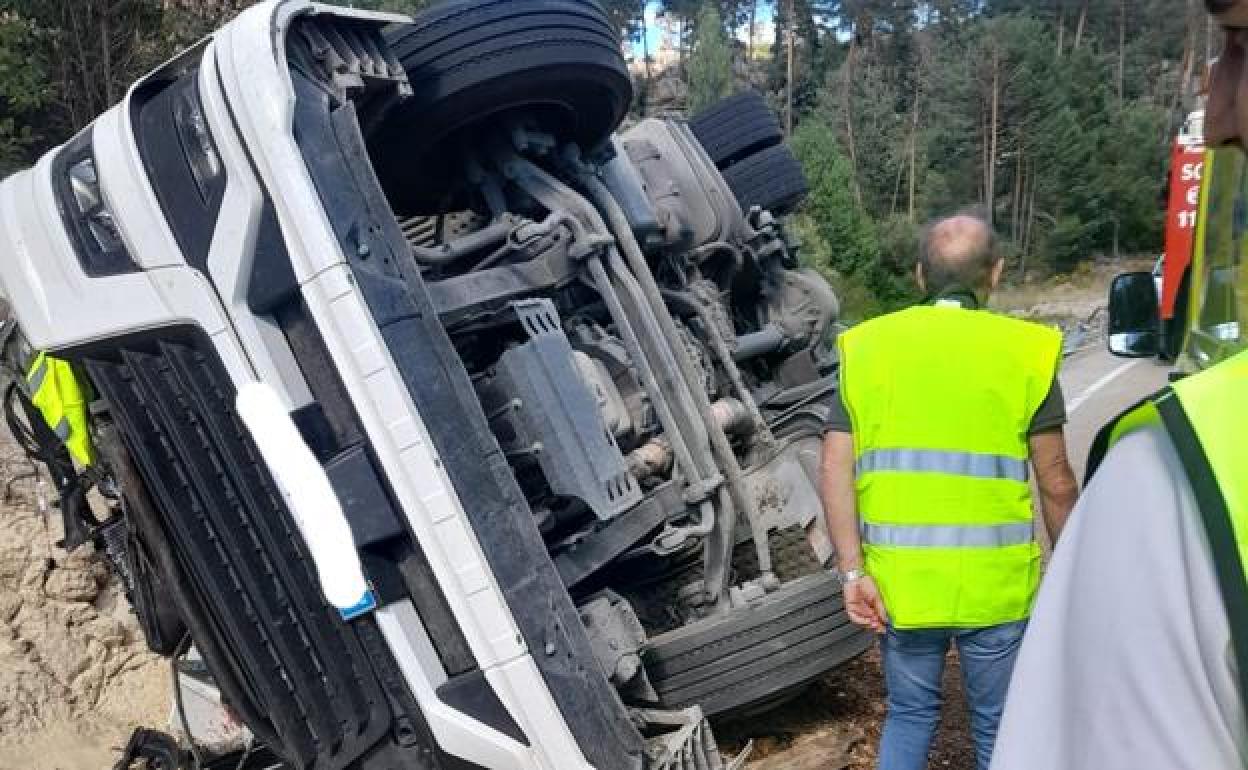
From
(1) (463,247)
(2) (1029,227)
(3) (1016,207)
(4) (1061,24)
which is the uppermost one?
(4) (1061,24)

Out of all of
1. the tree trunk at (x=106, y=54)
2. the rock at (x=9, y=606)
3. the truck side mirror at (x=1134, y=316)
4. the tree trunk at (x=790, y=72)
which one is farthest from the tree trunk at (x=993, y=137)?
the truck side mirror at (x=1134, y=316)

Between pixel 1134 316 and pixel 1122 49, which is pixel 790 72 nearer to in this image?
pixel 1122 49

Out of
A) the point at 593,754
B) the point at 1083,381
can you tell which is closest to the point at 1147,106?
the point at 1083,381

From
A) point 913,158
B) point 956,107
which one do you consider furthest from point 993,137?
point 913,158

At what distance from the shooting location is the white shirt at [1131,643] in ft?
2.29

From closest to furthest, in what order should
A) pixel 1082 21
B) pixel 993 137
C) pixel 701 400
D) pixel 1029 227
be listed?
pixel 701 400, pixel 993 137, pixel 1029 227, pixel 1082 21

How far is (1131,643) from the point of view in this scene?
28.6 inches

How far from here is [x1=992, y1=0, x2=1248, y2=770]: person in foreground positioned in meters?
0.69

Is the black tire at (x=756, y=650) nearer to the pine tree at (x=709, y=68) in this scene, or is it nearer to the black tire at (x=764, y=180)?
the black tire at (x=764, y=180)

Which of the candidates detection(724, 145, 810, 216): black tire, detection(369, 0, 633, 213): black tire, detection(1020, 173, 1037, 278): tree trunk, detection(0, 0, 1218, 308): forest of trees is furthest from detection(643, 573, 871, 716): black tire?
detection(1020, 173, 1037, 278): tree trunk

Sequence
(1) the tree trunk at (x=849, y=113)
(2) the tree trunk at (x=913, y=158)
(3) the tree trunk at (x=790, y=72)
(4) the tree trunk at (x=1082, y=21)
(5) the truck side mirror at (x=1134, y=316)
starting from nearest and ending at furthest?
(5) the truck side mirror at (x=1134, y=316) < (2) the tree trunk at (x=913, y=158) < (1) the tree trunk at (x=849, y=113) < (3) the tree trunk at (x=790, y=72) < (4) the tree trunk at (x=1082, y=21)

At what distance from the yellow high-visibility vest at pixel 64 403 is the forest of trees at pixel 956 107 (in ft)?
64.4

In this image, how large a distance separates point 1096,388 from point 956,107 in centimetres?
3224

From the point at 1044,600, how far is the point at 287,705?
224 centimetres
